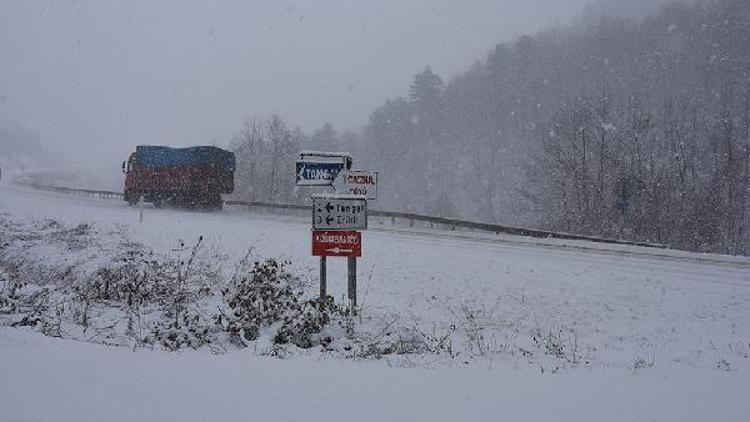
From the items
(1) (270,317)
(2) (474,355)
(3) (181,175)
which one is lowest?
(2) (474,355)

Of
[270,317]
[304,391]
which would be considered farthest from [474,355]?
[304,391]

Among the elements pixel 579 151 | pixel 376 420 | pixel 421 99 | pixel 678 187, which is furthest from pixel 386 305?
pixel 421 99

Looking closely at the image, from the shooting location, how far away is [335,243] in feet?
26.8

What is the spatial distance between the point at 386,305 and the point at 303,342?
3084mm

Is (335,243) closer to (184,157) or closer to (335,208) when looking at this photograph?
(335,208)

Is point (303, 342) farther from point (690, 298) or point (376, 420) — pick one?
point (690, 298)

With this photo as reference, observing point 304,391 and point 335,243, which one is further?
point 335,243

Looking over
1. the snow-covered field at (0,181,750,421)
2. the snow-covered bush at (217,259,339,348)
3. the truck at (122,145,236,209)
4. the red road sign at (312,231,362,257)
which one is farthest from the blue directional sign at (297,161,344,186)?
the truck at (122,145,236,209)

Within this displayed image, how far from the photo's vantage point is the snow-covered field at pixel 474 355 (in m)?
3.18

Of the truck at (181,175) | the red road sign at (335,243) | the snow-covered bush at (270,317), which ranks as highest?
the truck at (181,175)

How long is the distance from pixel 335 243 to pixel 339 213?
1.78 feet

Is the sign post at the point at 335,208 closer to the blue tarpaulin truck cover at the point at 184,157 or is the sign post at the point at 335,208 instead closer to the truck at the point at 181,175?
the truck at the point at 181,175

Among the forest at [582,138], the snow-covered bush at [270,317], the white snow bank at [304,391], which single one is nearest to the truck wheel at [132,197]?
the forest at [582,138]

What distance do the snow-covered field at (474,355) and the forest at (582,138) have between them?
1994cm
